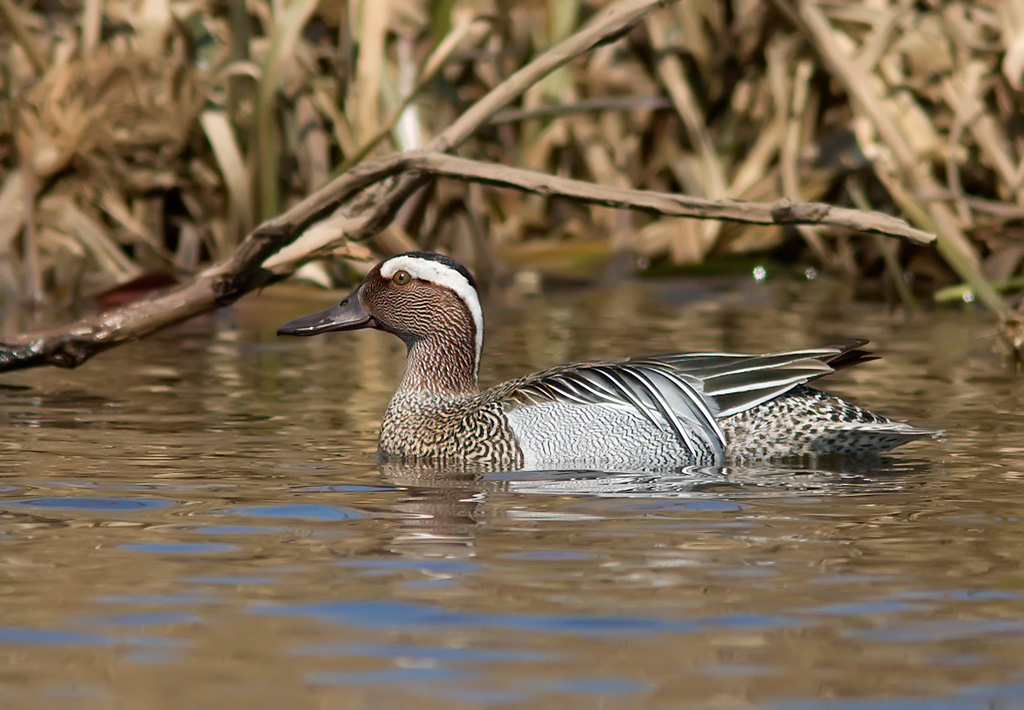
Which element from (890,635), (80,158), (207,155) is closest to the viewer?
(890,635)

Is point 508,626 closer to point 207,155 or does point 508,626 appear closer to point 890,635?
point 890,635

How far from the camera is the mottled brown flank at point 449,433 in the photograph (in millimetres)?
5777

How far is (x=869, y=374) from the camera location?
8188mm

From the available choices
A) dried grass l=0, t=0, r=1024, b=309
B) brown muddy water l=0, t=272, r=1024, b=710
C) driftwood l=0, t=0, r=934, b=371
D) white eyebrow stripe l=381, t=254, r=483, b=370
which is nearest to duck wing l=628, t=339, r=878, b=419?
brown muddy water l=0, t=272, r=1024, b=710

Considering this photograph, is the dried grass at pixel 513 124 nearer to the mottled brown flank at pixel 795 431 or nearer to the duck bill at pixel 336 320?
the duck bill at pixel 336 320

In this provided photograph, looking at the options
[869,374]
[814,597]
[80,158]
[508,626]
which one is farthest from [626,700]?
[80,158]

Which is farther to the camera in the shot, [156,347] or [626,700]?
[156,347]

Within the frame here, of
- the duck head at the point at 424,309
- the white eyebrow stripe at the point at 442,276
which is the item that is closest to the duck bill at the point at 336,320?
the duck head at the point at 424,309

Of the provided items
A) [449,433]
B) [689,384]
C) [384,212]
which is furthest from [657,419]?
[384,212]

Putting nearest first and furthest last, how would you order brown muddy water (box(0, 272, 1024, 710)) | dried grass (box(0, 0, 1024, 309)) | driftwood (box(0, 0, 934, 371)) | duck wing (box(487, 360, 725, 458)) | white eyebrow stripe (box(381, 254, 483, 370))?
1. brown muddy water (box(0, 272, 1024, 710))
2. driftwood (box(0, 0, 934, 371))
3. duck wing (box(487, 360, 725, 458))
4. white eyebrow stripe (box(381, 254, 483, 370))
5. dried grass (box(0, 0, 1024, 309))

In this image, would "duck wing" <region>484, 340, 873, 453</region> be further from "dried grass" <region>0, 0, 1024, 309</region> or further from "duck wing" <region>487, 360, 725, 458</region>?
"dried grass" <region>0, 0, 1024, 309</region>

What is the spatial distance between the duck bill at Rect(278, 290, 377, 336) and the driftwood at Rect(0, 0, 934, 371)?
207mm

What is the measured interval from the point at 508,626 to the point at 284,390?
14.3 feet

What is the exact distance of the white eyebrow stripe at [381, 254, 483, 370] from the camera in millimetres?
6461
